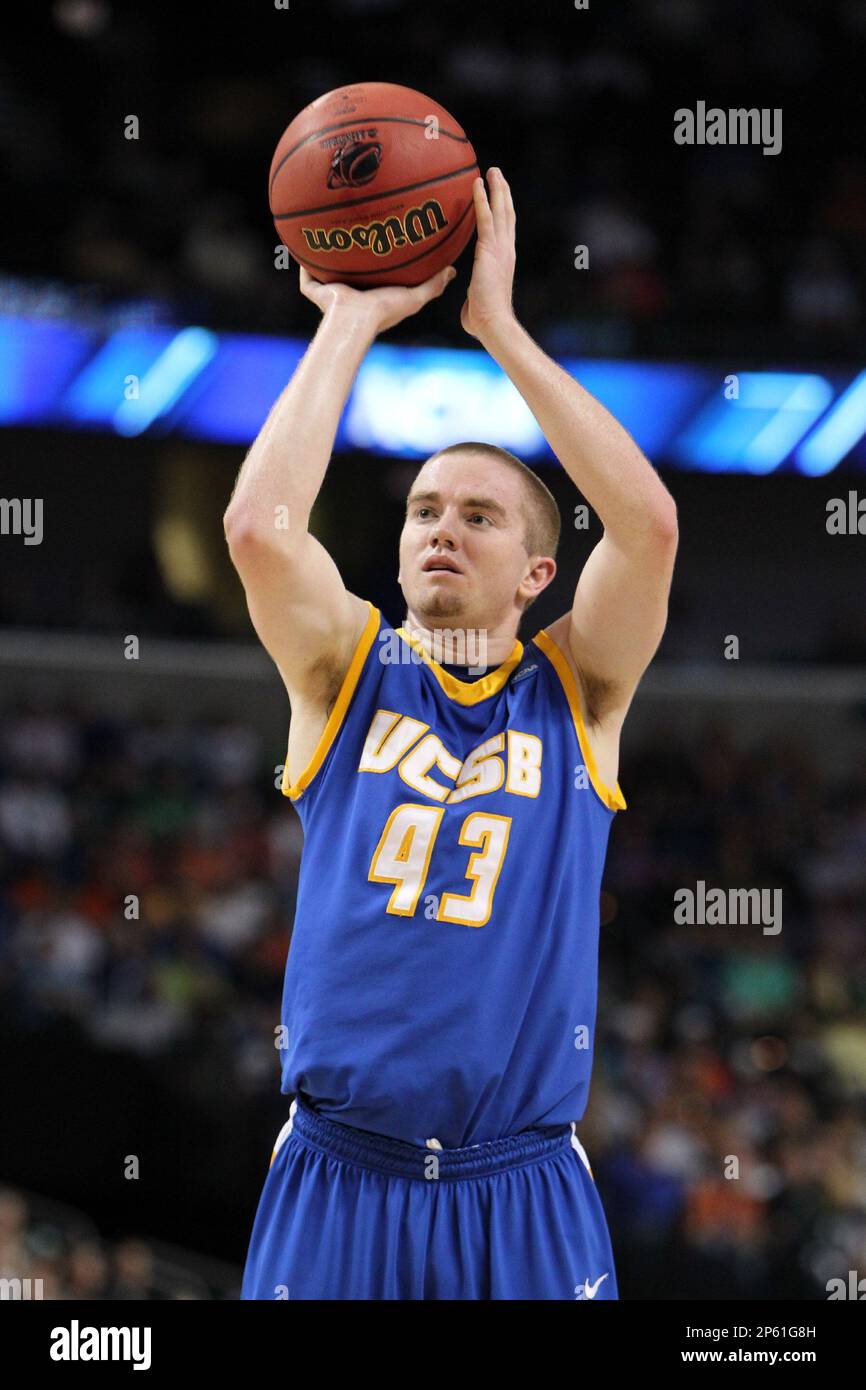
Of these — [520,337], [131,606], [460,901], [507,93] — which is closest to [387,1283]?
[460,901]

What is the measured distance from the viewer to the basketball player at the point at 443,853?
3.02 meters

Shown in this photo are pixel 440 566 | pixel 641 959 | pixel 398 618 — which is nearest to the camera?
pixel 440 566

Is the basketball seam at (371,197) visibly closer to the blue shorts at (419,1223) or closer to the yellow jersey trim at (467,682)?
the yellow jersey trim at (467,682)

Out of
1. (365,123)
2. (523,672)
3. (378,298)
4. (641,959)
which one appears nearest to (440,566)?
(523,672)

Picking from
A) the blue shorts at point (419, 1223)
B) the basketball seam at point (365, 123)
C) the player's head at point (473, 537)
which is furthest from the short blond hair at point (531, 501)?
the blue shorts at point (419, 1223)

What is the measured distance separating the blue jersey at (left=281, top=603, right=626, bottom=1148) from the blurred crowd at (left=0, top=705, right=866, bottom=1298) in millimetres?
5127

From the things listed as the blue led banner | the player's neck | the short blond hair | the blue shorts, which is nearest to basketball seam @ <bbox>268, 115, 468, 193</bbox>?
the short blond hair

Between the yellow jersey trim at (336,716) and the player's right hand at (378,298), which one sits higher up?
the player's right hand at (378,298)

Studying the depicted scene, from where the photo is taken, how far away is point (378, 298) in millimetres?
3357

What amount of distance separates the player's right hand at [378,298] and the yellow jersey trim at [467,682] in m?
0.68

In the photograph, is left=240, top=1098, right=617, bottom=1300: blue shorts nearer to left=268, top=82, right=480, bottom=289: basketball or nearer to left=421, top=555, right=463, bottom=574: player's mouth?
left=421, top=555, right=463, bottom=574: player's mouth

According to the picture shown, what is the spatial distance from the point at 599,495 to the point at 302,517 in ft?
2.02

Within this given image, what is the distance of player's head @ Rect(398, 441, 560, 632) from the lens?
333 cm

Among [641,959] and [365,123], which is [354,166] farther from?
[641,959]
